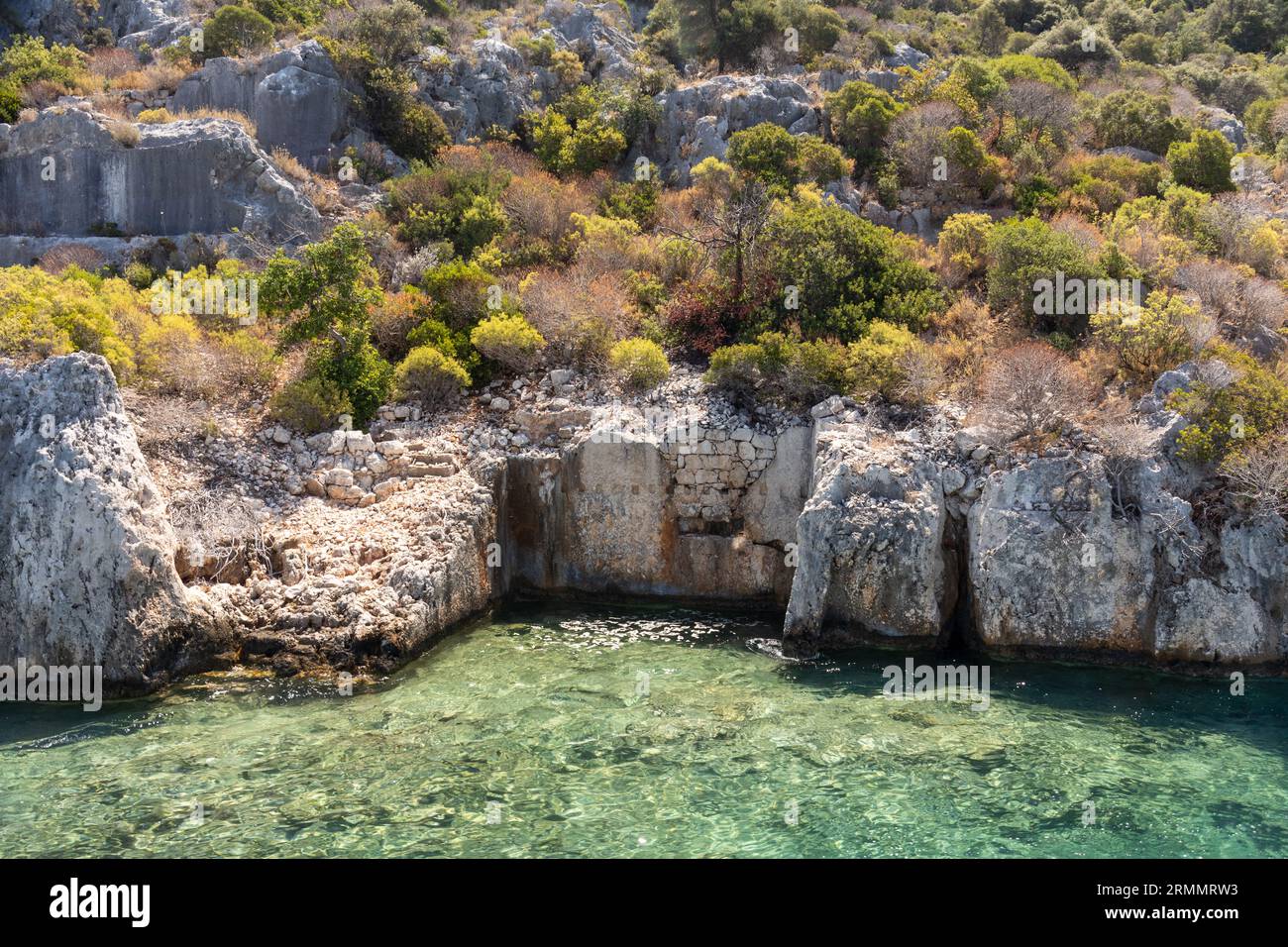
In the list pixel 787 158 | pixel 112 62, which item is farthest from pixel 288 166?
pixel 787 158

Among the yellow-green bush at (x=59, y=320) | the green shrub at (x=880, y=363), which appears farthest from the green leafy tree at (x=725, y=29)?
the yellow-green bush at (x=59, y=320)

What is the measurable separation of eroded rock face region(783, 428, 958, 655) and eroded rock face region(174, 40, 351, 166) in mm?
19516

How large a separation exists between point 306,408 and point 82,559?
5.20 metres

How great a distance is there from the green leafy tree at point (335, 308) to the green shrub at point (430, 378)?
13.7 inches

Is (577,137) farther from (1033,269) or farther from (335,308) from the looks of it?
(1033,269)

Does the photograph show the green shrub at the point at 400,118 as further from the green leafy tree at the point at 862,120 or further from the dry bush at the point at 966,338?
the dry bush at the point at 966,338

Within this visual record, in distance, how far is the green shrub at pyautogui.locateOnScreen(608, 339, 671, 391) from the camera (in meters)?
17.2

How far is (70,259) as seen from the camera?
21.7m

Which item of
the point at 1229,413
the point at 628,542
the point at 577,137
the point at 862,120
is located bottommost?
the point at 628,542

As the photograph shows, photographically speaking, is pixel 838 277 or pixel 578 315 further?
pixel 838 277

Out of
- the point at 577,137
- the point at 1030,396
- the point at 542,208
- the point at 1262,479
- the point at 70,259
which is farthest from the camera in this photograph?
the point at 577,137

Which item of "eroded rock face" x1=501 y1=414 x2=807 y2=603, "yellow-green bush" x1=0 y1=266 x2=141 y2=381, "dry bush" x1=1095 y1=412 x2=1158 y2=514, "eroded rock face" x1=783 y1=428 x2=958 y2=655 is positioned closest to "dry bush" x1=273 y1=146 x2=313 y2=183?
"yellow-green bush" x1=0 y1=266 x2=141 y2=381

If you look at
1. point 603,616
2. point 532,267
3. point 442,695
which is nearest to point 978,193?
point 532,267

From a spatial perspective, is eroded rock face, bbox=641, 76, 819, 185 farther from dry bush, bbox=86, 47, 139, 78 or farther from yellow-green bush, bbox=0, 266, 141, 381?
dry bush, bbox=86, 47, 139, 78
